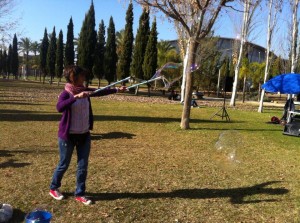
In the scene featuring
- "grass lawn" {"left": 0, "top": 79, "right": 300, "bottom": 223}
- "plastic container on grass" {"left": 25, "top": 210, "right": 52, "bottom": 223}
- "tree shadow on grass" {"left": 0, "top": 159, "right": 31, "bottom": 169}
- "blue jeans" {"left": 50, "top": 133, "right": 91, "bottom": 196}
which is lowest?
"tree shadow on grass" {"left": 0, "top": 159, "right": 31, "bottom": 169}

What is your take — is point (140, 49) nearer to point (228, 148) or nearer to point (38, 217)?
point (228, 148)

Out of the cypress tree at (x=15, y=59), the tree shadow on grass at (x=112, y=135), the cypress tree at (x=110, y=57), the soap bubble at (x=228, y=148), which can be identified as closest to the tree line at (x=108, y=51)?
the cypress tree at (x=110, y=57)

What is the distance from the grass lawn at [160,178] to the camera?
199 inches

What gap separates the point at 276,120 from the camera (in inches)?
690

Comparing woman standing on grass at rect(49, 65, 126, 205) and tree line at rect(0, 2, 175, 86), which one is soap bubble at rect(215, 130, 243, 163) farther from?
tree line at rect(0, 2, 175, 86)

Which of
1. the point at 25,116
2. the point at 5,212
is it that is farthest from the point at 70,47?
the point at 5,212

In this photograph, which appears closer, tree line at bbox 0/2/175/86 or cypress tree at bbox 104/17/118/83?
tree line at bbox 0/2/175/86

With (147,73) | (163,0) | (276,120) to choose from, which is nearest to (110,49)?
(147,73)

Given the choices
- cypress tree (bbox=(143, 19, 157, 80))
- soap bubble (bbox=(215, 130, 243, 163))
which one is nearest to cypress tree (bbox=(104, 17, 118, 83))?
cypress tree (bbox=(143, 19, 157, 80))

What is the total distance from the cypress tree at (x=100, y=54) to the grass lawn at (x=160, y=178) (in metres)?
37.1

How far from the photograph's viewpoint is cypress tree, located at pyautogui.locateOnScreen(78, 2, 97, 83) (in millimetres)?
46812

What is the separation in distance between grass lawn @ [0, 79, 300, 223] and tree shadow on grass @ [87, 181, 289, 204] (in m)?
0.02

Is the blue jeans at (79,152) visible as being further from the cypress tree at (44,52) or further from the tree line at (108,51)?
the cypress tree at (44,52)

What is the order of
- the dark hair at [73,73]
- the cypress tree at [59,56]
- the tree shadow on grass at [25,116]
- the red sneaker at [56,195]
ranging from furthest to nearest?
the cypress tree at [59,56], the tree shadow on grass at [25,116], the red sneaker at [56,195], the dark hair at [73,73]
